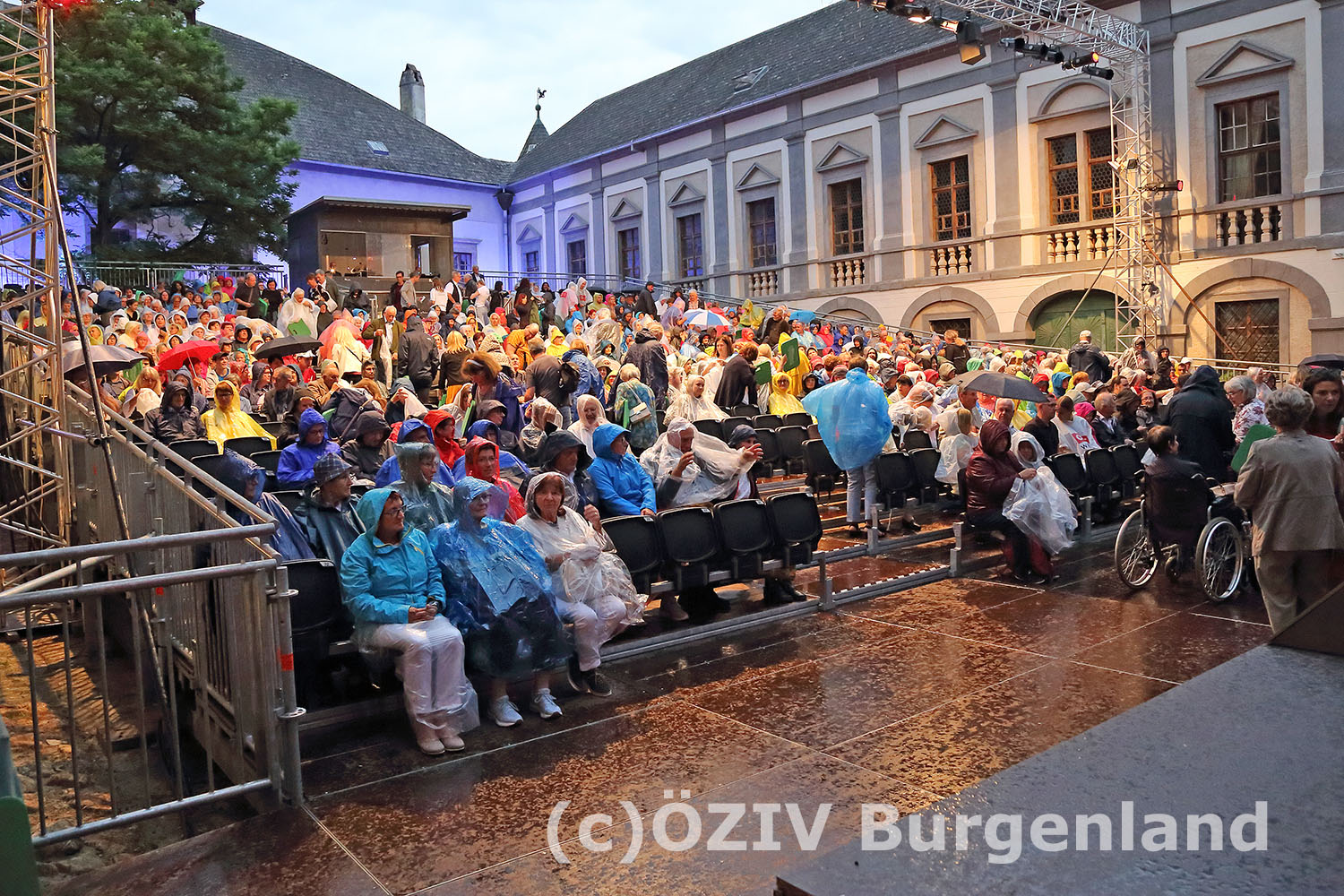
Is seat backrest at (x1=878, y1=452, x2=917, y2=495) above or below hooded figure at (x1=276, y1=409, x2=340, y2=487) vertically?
below

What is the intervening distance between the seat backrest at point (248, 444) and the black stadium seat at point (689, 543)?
4.15 m

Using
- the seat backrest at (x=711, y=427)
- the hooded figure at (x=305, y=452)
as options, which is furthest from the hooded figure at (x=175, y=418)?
the seat backrest at (x=711, y=427)

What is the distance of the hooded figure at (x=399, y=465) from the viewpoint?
651 cm

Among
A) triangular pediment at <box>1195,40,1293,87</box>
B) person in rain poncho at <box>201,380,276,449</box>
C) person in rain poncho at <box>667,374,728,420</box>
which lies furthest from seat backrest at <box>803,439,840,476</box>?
triangular pediment at <box>1195,40,1293,87</box>

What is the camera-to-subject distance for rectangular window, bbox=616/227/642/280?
1350 inches

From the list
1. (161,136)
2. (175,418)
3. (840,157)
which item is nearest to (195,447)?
(175,418)

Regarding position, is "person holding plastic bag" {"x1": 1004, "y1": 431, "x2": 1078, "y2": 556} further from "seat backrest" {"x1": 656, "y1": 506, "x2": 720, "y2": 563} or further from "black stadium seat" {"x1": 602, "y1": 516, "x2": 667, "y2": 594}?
"black stadium seat" {"x1": 602, "y1": 516, "x2": 667, "y2": 594}

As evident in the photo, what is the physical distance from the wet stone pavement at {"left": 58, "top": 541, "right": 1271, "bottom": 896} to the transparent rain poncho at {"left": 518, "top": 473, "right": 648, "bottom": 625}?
0.53 metres

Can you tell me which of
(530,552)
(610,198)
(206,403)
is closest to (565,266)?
(610,198)

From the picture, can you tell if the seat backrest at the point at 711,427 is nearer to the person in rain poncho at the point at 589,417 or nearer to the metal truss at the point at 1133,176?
the person in rain poncho at the point at 589,417

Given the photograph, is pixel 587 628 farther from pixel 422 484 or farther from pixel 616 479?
pixel 616 479

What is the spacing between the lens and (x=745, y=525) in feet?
24.0

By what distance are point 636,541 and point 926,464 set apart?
14.8ft

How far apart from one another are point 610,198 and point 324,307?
18.5 metres
